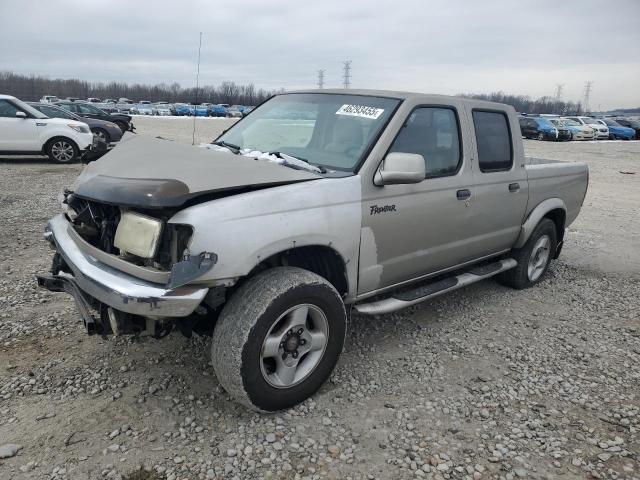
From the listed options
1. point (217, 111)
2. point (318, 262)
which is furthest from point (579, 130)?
point (217, 111)

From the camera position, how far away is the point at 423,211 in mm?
3689

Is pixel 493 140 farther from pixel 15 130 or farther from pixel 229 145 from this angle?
pixel 15 130

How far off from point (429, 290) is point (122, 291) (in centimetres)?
232

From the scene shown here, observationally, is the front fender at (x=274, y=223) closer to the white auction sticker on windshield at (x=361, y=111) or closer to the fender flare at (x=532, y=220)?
the white auction sticker on windshield at (x=361, y=111)

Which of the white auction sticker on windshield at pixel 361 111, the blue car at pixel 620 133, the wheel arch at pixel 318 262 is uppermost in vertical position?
the blue car at pixel 620 133

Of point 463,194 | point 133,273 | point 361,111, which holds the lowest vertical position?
point 133,273

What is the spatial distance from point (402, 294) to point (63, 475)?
7.92ft

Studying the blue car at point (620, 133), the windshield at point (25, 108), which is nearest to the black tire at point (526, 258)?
the windshield at point (25, 108)

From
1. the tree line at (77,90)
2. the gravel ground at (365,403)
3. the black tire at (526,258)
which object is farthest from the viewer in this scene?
the tree line at (77,90)

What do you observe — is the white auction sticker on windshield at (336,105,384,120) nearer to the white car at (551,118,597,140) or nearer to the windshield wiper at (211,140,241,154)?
the windshield wiper at (211,140,241,154)

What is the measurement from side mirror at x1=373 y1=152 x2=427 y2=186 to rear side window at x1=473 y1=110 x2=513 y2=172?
126 cm

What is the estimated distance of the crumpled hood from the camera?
2.60m

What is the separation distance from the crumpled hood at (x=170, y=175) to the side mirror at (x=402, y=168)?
0.46 m

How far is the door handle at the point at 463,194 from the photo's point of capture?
13.1 ft
